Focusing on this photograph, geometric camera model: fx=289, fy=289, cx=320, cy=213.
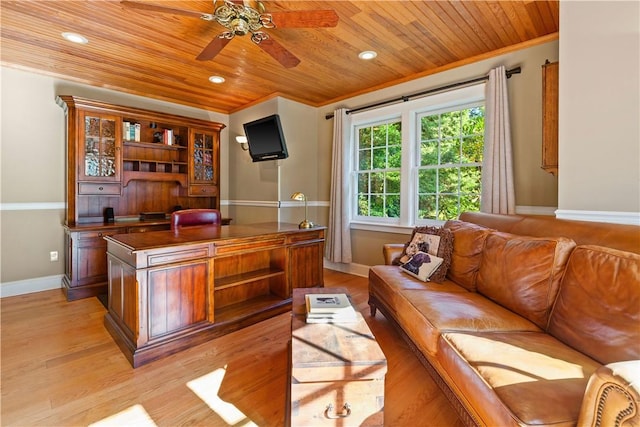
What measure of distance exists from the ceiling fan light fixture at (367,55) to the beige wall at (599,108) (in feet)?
4.79

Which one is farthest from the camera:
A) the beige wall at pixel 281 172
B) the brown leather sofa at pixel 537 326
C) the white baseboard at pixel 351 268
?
the beige wall at pixel 281 172

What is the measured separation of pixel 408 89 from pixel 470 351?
3111 mm

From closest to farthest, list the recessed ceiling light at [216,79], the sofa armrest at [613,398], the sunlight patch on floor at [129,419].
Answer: the sofa armrest at [613,398] → the sunlight patch on floor at [129,419] → the recessed ceiling light at [216,79]

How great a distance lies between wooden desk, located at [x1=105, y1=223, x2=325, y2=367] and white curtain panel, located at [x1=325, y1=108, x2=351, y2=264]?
4.23 ft

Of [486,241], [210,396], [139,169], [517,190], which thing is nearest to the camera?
[210,396]

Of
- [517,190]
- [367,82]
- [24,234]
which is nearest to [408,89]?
[367,82]

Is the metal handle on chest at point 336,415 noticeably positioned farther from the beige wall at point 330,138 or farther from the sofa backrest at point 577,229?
the beige wall at point 330,138

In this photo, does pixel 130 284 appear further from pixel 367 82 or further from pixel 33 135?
pixel 367 82

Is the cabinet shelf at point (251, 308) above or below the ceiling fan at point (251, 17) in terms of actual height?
below

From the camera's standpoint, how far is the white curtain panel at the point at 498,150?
271 cm

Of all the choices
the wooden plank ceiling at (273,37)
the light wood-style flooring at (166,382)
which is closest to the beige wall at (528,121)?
the wooden plank ceiling at (273,37)

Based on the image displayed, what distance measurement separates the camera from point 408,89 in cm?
351

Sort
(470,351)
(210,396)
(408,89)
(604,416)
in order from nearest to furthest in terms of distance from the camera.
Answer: (604,416) → (470,351) → (210,396) → (408,89)

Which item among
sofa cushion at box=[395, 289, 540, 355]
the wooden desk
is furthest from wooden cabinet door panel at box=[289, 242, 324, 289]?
sofa cushion at box=[395, 289, 540, 355]
